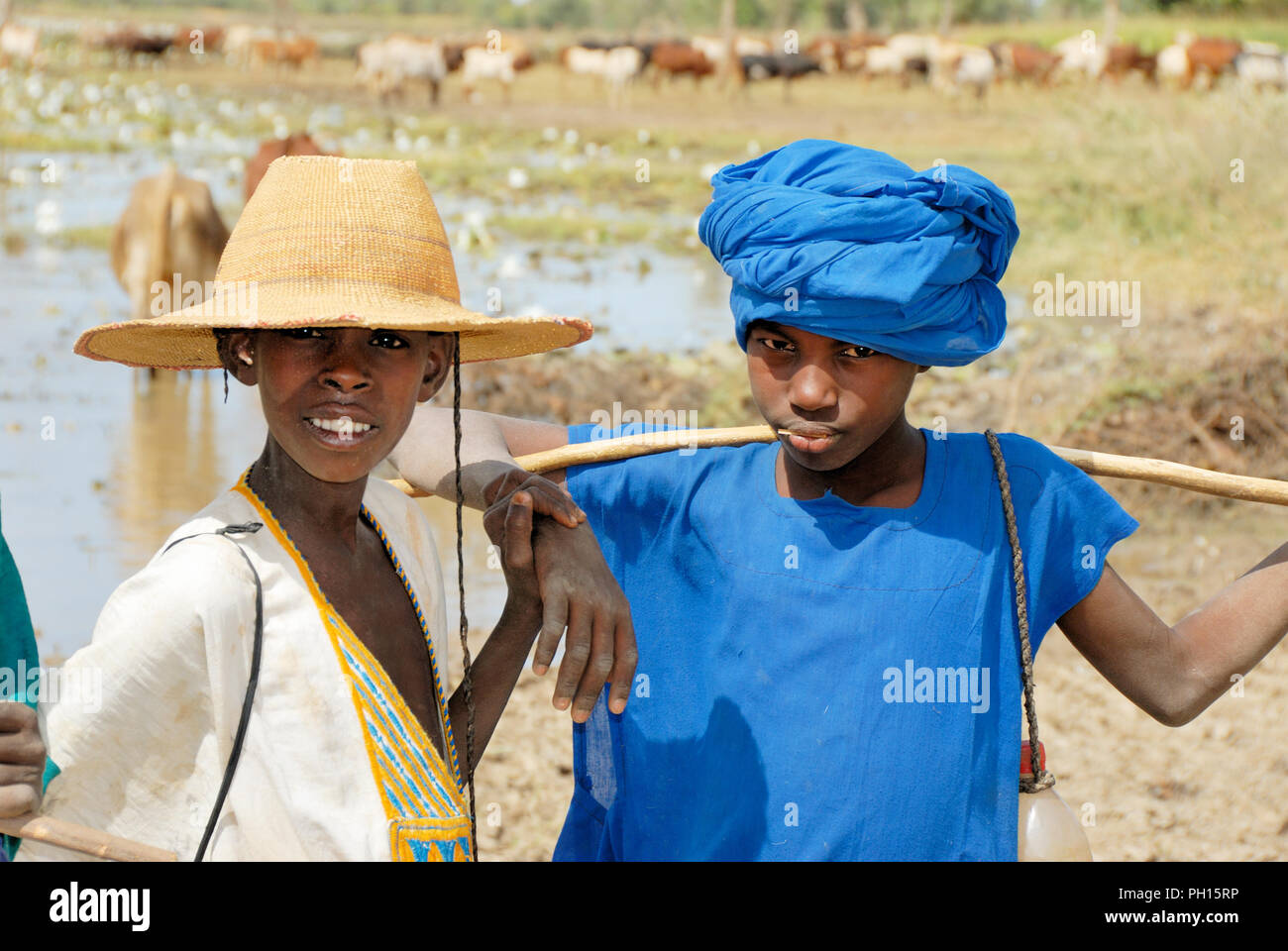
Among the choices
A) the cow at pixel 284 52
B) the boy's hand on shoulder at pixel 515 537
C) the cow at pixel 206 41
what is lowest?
the boy's hand on shoulder at pixel 515 537

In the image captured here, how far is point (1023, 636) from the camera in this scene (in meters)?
2.10

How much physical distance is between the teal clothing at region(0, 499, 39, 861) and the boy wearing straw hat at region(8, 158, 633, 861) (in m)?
0.15

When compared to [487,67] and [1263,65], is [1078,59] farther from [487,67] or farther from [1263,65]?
[487,67]

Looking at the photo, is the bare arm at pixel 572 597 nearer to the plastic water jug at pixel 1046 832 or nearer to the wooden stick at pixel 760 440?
the wooden stick at pixel 760 440

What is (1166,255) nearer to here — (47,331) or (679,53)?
(47,331)

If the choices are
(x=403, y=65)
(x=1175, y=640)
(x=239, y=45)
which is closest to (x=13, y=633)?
(x=1175, y=640)

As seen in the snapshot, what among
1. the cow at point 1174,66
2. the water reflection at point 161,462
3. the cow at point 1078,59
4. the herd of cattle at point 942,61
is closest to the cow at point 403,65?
the herd of cattle at point 942,61

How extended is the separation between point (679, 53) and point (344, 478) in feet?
95.9

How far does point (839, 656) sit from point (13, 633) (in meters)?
1.12

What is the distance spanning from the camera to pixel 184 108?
24047mm

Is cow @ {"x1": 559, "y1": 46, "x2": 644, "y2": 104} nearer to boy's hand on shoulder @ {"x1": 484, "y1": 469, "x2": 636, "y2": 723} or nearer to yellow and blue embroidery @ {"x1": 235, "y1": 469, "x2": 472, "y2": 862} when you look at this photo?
boy's hand on shoulder @ {"x1": 484, "y1": 469, "x2": 636, "y2": 723}

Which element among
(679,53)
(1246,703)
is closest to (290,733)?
(1246,703)

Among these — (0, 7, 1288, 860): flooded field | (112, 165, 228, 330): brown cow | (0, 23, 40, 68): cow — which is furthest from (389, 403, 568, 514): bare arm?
(0, 23, 40, 68): cow

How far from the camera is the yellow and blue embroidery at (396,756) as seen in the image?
181 centimetres
